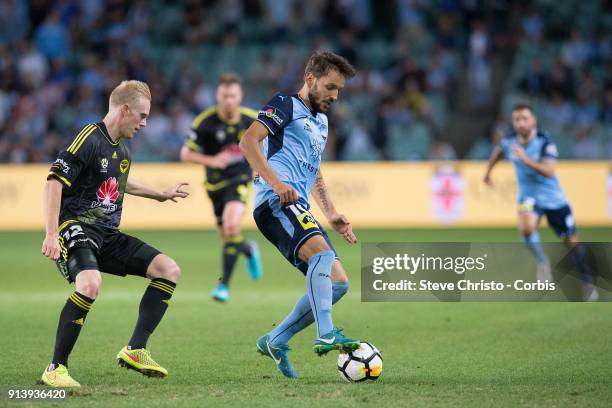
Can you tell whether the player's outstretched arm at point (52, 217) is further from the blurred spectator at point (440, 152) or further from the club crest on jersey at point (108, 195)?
the blurred spectator at point (440, 152)

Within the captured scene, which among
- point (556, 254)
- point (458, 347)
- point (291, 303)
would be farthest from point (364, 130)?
point (458, 347)

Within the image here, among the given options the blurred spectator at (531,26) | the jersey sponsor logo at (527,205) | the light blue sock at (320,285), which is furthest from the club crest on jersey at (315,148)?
the blurred spectator at (531,26)

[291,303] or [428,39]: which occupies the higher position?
[428,39]

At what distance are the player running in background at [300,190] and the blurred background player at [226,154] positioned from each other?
4.92 metres

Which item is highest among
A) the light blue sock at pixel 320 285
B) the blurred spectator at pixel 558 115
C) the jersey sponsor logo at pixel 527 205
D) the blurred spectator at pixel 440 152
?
the blurred spectator at pixel 558 115

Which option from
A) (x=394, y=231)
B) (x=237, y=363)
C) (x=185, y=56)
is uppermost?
(x=185, y=56)

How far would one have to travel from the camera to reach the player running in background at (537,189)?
39.4 ft

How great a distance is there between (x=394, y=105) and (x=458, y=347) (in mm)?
14922

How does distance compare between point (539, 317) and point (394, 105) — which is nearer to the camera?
point (539, 317)

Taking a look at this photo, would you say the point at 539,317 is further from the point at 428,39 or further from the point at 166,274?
the point at 428,39

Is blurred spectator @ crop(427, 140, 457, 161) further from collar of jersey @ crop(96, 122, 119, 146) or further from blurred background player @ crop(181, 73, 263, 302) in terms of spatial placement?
collar of jersey @ crop(96, 122, 119, 146)

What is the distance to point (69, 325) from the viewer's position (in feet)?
21.4

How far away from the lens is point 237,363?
25.0 feet

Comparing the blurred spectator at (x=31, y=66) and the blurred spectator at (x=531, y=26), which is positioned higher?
the blurred spectator at (x=531, y=26)
